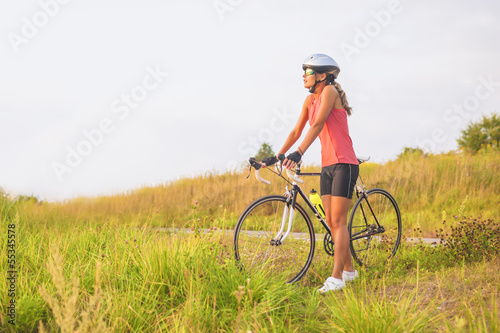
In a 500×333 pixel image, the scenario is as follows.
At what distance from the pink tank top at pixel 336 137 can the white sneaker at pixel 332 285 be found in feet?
4.31

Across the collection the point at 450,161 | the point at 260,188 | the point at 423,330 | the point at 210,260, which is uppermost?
the point at 450,161

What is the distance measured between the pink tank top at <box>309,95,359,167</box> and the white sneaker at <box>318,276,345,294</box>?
1313 mm

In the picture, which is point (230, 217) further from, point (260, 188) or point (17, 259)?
point (17, 259)

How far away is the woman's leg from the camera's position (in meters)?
4.82

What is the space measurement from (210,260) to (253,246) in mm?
555

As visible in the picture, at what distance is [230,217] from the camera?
10508 mm

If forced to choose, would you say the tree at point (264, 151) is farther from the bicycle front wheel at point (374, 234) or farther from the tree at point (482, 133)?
the bicycle front wheel at point (374, 234)

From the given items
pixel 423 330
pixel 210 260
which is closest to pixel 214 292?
pixel 210 260

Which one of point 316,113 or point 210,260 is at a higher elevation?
point 316,113

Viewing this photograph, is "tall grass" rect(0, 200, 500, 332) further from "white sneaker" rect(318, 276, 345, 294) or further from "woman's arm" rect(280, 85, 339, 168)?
"woman's arm" rect(280, 85, 339, 168)

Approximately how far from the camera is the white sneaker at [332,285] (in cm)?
471

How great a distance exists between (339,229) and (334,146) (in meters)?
0.94

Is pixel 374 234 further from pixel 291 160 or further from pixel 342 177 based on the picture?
pixel 291 160

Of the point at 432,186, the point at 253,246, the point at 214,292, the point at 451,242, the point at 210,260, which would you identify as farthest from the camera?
the point at 432,186
